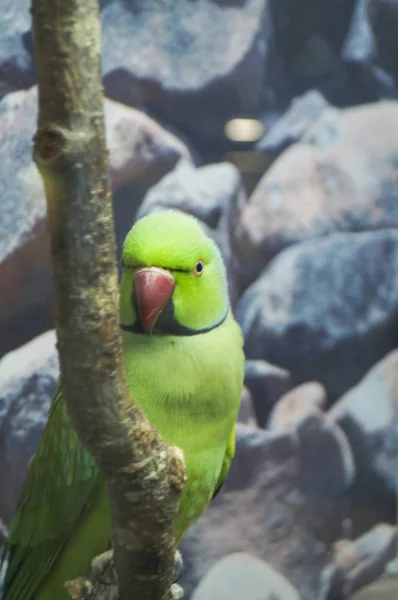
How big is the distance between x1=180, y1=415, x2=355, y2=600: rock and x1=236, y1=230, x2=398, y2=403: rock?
142 millimetres

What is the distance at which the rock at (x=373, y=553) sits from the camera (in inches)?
69.9

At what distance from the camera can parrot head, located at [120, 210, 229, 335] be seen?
0.96 meters

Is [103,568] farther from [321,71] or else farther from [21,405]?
[321,71]

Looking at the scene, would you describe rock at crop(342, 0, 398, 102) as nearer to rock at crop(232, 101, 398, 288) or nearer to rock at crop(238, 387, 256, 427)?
rock at crop(232, 101, 398, 288)

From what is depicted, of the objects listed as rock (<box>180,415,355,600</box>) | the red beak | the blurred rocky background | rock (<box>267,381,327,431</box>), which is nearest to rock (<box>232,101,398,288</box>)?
the blurred rocky background

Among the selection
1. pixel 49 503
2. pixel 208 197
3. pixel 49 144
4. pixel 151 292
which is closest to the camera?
pixel 49 144

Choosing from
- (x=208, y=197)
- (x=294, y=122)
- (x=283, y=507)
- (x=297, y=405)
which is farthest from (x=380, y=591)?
(x=294, y=122)

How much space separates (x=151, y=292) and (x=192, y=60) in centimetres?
88

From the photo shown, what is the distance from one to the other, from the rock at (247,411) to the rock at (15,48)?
814 millimetres

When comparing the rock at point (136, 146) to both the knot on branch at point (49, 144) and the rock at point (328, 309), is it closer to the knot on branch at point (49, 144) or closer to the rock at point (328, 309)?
the rock at point (328, 309)

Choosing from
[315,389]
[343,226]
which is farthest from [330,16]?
[315,389]

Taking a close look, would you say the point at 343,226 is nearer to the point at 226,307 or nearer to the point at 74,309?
the point at 226,307

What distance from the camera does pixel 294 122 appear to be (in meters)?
1.72

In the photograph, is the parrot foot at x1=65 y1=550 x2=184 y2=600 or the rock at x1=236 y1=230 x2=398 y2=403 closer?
the parrot foot at x1=65 y1=550 x2=184 y2=600
